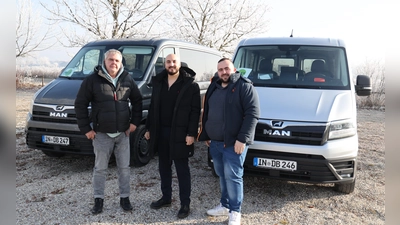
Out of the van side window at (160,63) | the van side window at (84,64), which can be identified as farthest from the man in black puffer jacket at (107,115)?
the van side window at (84,64)

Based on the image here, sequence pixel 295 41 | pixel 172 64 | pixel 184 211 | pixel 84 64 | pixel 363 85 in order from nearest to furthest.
A: pixel 172 64
pixel 184 211
pixel 363 85
pixel 295 41
pixel 84 64

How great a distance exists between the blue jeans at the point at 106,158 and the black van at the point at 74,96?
3.13 ft

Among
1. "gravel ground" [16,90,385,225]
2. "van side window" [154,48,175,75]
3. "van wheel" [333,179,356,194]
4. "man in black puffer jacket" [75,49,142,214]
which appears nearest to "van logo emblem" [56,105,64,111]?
"gravel ground" [16,90,385,225]

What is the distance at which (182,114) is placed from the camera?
3656 mm

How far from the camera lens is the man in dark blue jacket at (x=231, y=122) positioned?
3.35 metres

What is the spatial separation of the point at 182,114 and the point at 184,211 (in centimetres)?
115

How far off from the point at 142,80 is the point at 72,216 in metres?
2.53

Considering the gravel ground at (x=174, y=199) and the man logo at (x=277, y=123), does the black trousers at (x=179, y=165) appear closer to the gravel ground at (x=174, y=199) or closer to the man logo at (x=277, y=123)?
the gravel ground at (x=174, y=199)

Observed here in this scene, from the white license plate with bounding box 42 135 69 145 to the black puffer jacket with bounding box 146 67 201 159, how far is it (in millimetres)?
2008

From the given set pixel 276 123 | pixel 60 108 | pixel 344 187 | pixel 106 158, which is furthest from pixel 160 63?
pixel 344 187

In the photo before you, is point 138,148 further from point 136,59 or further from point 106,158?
point 106,158

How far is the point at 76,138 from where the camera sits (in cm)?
499

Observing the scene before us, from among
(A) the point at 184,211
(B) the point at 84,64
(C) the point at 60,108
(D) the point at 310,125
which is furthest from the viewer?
(B) the point at 84,64

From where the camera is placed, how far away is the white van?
3830mm
